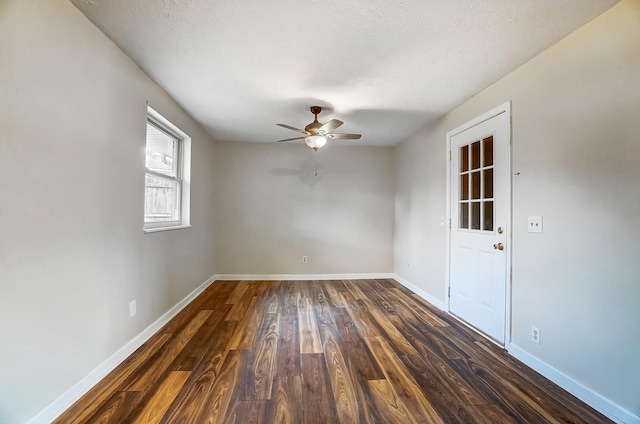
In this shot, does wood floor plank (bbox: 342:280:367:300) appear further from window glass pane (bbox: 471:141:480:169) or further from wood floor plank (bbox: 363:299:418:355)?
window glass pane (bbox: 471:141:480:169)

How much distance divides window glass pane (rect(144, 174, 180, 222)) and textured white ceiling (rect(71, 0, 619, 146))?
3.16 ft

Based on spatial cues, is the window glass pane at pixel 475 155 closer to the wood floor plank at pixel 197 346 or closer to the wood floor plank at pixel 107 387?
the wood floor plank at pixel 197 346

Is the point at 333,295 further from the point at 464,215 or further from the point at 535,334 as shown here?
the point at 535,334

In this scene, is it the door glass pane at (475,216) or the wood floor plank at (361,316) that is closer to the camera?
the wood floor plank at (361,316)

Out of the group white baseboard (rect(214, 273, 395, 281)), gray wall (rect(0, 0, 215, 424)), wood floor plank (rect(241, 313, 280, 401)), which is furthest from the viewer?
white baseboard (rect(214, 273, 395, 281))

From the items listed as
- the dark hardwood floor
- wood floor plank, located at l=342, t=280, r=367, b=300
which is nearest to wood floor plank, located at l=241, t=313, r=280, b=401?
the dark hardwood floor

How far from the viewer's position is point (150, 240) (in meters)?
2.54

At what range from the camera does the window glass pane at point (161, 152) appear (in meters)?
2.84

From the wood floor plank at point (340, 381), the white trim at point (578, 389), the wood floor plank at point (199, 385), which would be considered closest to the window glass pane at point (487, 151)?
the white trim at point (578, 389)

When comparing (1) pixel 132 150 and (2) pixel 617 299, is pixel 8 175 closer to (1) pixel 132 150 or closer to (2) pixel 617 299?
(1) pixel 132 150

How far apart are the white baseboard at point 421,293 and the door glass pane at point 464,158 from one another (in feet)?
5.52

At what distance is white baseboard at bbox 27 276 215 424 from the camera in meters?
1.45

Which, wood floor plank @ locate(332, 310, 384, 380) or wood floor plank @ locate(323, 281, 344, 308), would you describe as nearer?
wood floor plank @ locate(332, 310, 384, 380)

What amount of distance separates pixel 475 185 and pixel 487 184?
19cm
